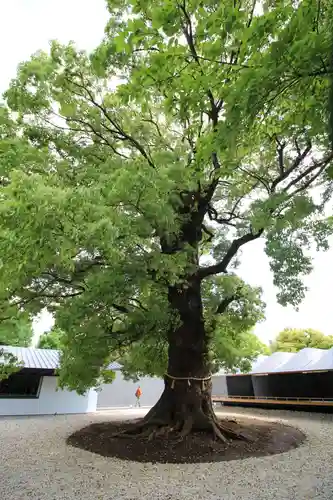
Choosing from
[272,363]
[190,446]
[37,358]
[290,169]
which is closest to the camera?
[190,446]

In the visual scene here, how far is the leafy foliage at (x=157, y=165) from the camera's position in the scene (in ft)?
7.49

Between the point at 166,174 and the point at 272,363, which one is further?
the point at 272,363

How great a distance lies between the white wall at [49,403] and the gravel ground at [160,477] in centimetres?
703

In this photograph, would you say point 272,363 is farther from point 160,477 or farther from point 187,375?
point 160,477

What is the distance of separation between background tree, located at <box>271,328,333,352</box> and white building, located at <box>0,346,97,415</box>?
15740 mm

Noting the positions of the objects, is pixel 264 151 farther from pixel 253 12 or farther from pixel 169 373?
pixel 169 373

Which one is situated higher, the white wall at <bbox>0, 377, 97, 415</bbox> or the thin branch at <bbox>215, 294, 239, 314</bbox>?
the thin branch at <bbox>215, 294, 239, 314</bbox>

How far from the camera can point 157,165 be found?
197 inches

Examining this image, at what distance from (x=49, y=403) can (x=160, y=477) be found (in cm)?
1044

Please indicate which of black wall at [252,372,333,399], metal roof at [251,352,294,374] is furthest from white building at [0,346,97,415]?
black wall at [252,372,333,399]

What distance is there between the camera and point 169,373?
23.9ft

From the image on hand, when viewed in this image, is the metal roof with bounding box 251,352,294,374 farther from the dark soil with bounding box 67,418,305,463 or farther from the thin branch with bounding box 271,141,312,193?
the thin branch with bounding box 271,141,312,193

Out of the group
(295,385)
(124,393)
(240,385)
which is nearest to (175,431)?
(295,385)

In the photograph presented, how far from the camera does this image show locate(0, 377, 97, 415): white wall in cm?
1239
